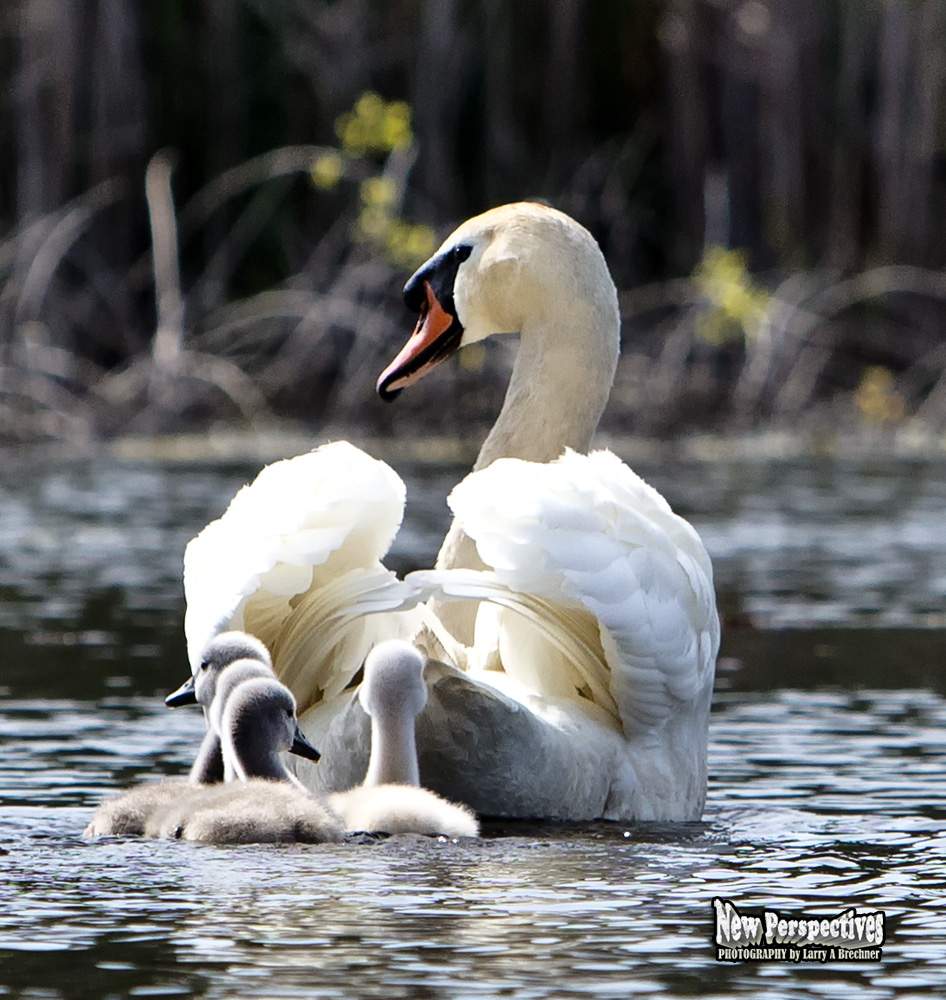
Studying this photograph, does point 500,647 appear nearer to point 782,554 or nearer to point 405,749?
point 405,749

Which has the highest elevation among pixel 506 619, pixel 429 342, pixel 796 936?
pixel 429 342

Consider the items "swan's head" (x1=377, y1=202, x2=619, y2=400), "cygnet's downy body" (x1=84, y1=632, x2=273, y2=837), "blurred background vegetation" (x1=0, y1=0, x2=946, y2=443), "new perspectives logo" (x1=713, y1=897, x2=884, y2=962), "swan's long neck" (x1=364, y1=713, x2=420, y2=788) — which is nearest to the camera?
"new perspectives logo" (x1=713, y1=897, x2=884, y2=962)

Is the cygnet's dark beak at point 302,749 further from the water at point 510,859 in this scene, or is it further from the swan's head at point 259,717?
the water at point 510,859

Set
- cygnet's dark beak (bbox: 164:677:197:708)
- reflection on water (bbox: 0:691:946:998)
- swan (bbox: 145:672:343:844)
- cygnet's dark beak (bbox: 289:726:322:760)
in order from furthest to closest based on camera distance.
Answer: cygnet's dark beak (bbox: 164:677:197:708), cygnet's dark beak (bbox: 289:726:322:760), swan (bbox: 145:672:343:844), reflection on water (bbox: 0:691:946:998)

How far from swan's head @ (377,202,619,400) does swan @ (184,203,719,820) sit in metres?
0.99

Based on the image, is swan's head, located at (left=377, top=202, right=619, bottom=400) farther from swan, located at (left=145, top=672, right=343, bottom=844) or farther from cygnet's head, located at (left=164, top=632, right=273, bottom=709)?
swan, located at (left=145, top=672, right=343, bottom=844)

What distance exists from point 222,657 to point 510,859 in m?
1.13

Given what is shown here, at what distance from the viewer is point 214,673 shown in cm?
643

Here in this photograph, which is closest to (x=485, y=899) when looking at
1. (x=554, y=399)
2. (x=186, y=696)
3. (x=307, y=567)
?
(x=307, y=567)

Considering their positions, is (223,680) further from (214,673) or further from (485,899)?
(485,899)

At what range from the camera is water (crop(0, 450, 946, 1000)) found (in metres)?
4.53

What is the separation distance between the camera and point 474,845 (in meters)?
5.68

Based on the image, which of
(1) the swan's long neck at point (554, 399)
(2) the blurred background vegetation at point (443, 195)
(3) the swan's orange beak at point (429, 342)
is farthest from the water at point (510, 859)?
(2) the blurred background vegetation at point (443, 195)

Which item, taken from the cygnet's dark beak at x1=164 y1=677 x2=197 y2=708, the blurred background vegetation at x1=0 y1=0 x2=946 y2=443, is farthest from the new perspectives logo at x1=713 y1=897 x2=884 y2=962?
the blurred background vegetation at x1=0 y1=0 x2=946 y2=443
